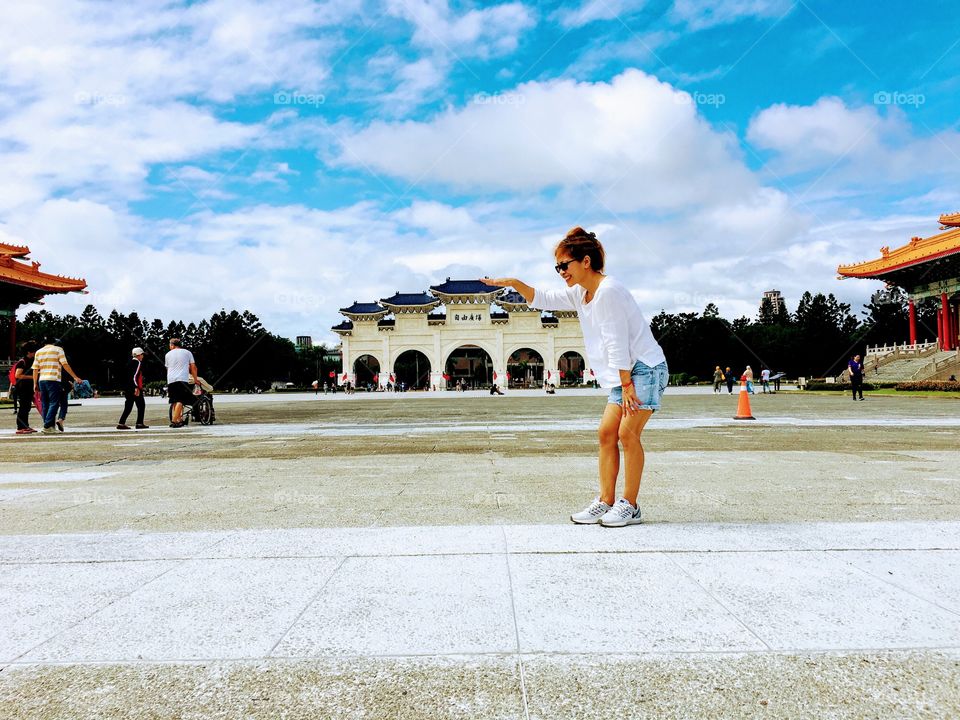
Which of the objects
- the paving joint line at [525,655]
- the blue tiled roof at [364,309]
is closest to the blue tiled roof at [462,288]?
the blue tiled roof at [364,309]

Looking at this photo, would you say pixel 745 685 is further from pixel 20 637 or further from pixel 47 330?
pixel 47 330

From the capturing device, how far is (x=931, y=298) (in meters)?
47.0

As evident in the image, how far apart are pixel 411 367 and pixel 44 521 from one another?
92.0 metres

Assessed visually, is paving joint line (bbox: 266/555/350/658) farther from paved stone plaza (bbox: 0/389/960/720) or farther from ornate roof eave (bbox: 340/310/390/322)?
ornate roof eave (bbox: 340/310/390/322)

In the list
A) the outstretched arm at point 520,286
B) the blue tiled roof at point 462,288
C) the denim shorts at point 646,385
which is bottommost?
the denim shorts at point 646,385

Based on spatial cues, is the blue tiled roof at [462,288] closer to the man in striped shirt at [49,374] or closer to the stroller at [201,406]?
the stroller at [201,406]

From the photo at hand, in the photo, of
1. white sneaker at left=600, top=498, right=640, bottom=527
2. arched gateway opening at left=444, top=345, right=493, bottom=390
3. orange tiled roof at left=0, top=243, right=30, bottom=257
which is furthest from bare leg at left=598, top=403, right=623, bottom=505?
arched gateway opening at left=444, top=345, right=493, bottom=390

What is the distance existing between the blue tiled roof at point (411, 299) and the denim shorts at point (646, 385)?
62120 mm

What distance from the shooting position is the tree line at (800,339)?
211 ft

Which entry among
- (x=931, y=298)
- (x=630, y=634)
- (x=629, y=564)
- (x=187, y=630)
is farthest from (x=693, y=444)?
(x=931, y=298)

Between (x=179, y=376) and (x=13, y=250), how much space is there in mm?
43590

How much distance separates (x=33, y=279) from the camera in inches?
1804

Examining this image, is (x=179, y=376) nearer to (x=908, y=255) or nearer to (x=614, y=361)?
(x=614, y=361)

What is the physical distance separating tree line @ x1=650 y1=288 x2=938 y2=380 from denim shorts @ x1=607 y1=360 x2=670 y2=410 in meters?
61.6
